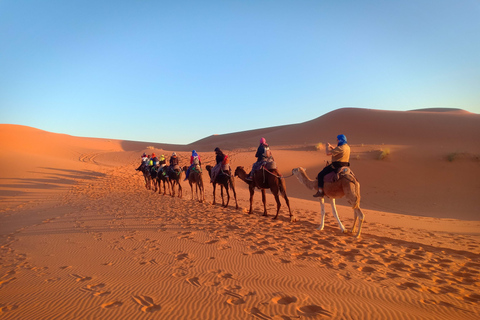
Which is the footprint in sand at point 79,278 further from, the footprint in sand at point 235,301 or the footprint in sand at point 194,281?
the footprint in sand at point 235,301

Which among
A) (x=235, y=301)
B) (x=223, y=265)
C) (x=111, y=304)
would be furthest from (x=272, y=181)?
(x=111, y=304)

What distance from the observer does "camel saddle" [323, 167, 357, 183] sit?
8.23 meters

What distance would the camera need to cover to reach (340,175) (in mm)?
8336

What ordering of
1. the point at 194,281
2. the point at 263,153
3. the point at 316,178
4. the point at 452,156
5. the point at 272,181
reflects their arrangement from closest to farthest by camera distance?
the point at 194,281 → the point at 316,178 → the point at 272,181 → the point at 263,153 → the point at 452,156

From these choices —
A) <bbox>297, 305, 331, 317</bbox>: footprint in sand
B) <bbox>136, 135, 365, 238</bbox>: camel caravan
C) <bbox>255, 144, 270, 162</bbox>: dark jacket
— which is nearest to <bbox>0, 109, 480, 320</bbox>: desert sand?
<bbox>297, 305, 331, 317</bbox>: footprint in sand

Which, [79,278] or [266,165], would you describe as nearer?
[79,278]

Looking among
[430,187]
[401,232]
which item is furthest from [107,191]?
[430,187]

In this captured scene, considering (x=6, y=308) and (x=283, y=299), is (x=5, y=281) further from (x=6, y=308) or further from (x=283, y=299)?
(x=283, y=299)

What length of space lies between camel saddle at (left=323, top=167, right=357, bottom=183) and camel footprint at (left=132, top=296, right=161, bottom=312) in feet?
Answer: 20.1

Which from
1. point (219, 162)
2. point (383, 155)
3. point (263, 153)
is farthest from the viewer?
point (383, 155)

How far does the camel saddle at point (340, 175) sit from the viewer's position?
8227mm

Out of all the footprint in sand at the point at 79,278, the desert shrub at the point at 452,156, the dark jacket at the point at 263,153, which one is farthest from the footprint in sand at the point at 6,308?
the desert shrub at the point at 452,156

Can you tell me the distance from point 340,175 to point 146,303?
6220 millimetres

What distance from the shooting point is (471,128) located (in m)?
39.2
